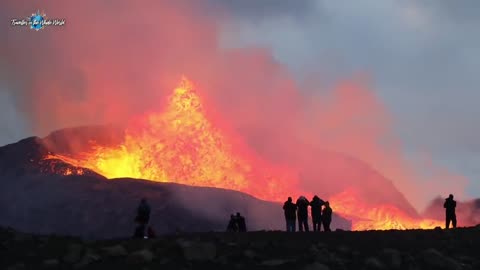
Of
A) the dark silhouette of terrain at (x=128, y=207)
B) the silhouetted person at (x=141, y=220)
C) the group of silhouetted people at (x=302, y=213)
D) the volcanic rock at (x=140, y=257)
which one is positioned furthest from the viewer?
the dark silhouette of terrain at (x=128, y=207)

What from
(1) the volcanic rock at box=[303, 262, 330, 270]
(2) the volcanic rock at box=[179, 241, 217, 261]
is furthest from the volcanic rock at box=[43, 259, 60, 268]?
(1) the volcanic rock at box=[303, 262, 330, 270]

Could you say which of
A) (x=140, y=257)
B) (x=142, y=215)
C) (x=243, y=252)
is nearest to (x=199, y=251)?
(x=243, y=252)

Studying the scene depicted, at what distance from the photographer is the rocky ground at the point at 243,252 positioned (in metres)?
31.0

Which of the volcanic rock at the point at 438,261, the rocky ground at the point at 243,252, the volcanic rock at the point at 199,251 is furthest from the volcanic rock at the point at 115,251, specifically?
the volcanic rock at the point at 438,261

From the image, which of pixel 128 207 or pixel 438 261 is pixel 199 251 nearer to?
pixel 438 261

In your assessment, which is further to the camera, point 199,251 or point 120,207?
point 120,207

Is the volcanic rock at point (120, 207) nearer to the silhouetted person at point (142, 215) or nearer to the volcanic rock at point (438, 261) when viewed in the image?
the silhouetted person at point (142, 215)

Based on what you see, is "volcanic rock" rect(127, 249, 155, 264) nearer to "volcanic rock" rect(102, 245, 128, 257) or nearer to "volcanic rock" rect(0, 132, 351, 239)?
"volcanic rock" rect(102, 245, 128, 257)

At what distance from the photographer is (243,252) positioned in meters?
32.0

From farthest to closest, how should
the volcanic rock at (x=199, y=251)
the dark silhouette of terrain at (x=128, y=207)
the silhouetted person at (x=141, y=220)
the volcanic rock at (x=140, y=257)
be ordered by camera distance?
the dark silhouette of terrain at (x=128, y=207) < the silhouetted person at (x=141, y=220) < the volcanic rock at (x=199, y=251) < the volcanic rock at (x=140, y=257)

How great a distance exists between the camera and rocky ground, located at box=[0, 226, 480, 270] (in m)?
31.0

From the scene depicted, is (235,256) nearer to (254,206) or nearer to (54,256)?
(54,256)

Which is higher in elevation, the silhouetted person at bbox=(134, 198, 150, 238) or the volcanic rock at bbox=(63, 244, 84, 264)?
the silhouetted person at bbox=(134, 198, 150, 238)

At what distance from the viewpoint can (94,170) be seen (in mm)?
184000
